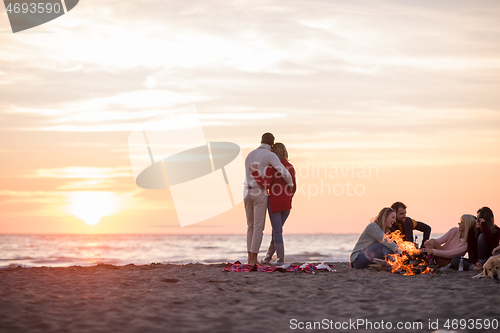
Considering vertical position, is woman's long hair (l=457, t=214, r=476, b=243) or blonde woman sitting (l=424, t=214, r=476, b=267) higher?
woman's long hair (l=457, t=214, r=476, b=243)

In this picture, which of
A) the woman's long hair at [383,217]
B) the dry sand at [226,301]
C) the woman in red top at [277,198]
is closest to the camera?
the dry sand at [226,301]

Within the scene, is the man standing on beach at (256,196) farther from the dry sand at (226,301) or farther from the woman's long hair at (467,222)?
the woman's long hair at (467,222)

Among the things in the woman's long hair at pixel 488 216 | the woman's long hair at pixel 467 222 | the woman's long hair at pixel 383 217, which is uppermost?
the woman's long hair at pixel 383 217

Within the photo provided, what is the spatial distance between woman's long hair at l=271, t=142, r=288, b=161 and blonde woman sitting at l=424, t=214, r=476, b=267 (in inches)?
115

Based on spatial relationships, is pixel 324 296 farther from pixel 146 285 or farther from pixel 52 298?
pixel 52 298

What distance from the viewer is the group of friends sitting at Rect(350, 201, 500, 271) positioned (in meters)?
7.55

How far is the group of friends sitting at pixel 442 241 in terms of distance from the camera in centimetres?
755

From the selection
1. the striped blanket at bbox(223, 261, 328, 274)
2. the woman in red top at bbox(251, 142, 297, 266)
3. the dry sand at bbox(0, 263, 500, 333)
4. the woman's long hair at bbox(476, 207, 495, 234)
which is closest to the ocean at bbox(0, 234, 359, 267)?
the woman in red top at bbox(251, 142, 297, 266)

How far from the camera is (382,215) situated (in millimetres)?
7727

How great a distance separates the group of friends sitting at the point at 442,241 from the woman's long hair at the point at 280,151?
1933 mm

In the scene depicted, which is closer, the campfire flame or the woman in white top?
the campfire flame

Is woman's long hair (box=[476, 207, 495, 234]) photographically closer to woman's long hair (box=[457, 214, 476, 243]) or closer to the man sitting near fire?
woman's long hair (box=[457, 214, 476, 243])

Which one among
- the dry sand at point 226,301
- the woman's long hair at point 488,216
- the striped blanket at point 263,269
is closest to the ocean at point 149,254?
the striped blanket at point 263,269

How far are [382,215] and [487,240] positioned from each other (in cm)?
166
